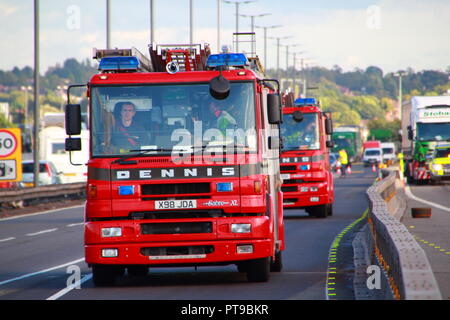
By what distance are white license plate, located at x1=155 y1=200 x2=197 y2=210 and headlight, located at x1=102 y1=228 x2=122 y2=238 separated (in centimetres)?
53

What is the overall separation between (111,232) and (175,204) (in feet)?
2.73

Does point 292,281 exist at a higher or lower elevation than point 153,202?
lower

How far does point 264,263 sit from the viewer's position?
43.8 feet

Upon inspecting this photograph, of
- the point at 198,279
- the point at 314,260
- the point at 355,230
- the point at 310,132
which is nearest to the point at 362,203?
the point at 310,132

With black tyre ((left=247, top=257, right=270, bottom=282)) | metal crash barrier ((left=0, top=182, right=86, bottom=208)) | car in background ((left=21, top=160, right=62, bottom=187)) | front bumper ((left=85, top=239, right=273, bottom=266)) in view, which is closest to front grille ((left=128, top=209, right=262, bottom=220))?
front bumper ((left=85, top=239, right=273, bottom=266))

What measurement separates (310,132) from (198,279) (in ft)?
45.8

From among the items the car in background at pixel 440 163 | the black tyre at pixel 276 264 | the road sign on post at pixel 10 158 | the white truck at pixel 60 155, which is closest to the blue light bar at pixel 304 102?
the road sign on post at pixel 10 158

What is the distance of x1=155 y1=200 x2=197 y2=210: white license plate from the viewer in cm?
1283

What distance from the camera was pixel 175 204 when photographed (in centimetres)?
1284

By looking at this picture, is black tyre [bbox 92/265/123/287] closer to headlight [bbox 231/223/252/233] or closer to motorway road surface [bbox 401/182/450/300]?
headlight [bbox 231/223/252/233]

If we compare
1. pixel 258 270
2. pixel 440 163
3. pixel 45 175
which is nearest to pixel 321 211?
pixel 258 270

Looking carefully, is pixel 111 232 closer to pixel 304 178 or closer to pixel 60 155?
pixel 304 178
